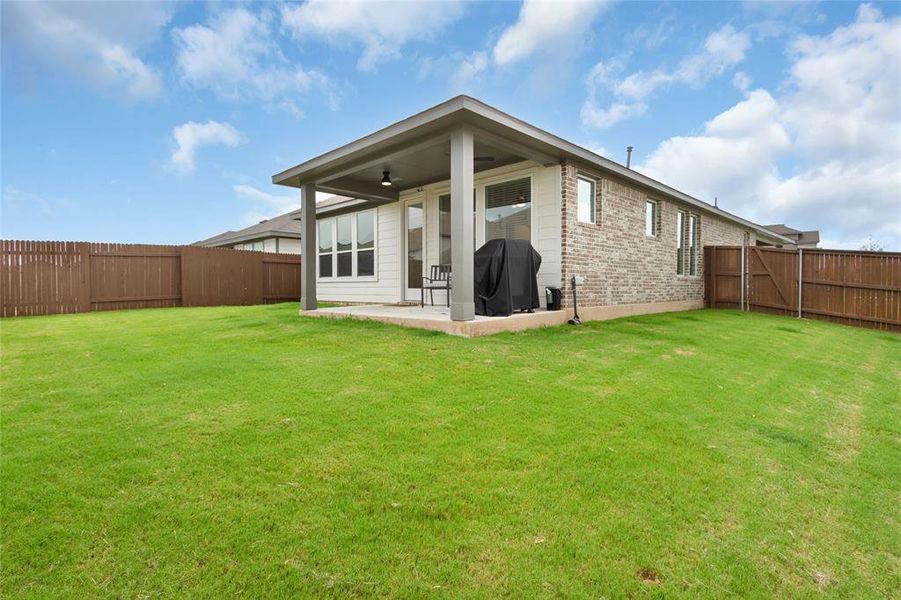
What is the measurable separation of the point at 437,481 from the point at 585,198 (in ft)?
23.4

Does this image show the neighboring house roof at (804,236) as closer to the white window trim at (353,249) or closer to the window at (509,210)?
the window at (509,210)

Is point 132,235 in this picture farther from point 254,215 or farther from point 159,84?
point 254,215

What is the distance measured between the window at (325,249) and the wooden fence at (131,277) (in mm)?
2503

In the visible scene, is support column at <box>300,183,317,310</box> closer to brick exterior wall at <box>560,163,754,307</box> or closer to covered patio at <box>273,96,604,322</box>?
covered patio at <box>273,96,604,322</box>

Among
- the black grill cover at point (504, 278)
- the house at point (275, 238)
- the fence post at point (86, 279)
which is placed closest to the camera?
the black grill cover at point (504, 278)

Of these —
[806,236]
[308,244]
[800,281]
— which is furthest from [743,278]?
[806,236]

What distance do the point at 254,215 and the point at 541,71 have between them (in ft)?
62.1

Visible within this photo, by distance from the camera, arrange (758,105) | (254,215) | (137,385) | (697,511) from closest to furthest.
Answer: (697,511) → (137,385) → (758,105) → (254,215)

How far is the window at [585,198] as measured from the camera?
7.95 m

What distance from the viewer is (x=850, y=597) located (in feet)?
5.07

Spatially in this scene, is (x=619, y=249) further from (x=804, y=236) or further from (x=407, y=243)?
(x=804, y=236)

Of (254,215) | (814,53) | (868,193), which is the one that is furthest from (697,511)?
(868,193)

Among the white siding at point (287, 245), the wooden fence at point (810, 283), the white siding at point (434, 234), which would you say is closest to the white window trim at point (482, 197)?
the white siding at point (434, 234)

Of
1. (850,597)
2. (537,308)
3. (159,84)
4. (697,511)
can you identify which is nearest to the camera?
(850,597)
